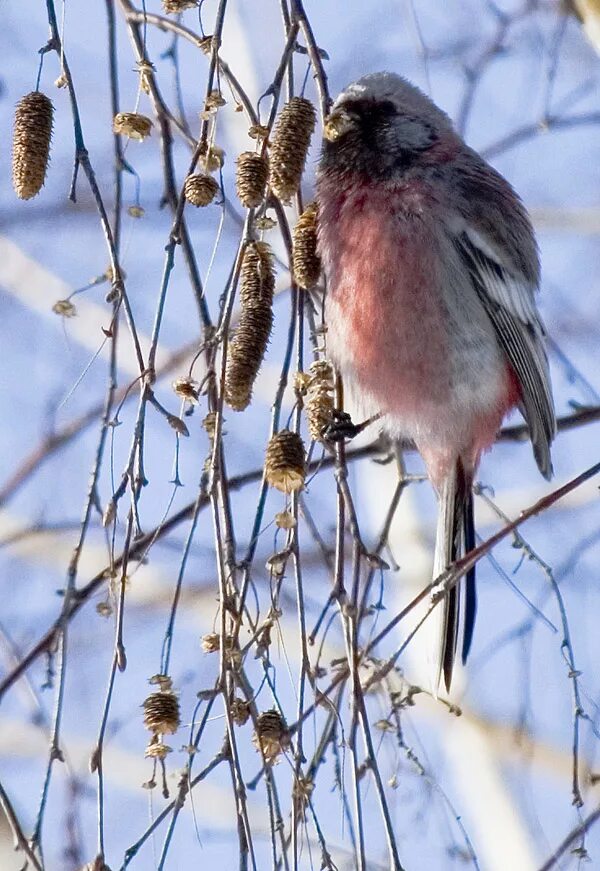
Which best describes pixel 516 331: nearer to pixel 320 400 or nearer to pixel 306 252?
→ pixel 306 252

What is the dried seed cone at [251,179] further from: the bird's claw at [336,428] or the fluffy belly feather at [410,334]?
the fluffy belly feather at [410,334]

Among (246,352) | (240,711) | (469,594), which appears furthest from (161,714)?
(469,594)

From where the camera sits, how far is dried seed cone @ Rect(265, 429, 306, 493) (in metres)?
2.21

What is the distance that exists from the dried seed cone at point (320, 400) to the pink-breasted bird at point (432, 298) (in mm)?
683

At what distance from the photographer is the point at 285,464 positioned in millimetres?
2215

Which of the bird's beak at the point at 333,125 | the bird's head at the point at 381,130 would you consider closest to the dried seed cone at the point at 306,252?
the bird's beak at the point at 333,125

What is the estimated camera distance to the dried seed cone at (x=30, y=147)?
2.39 m

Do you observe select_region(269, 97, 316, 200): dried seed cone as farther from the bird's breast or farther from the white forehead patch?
the white forehead patch

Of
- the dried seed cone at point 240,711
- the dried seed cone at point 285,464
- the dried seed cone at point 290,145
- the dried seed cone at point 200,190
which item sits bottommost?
the dried seed cone at point 240,711

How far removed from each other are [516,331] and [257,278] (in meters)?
1.30

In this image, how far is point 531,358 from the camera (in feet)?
11.8

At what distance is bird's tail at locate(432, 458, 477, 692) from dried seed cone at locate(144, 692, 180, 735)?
1.12 m

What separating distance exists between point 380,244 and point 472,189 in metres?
0.47

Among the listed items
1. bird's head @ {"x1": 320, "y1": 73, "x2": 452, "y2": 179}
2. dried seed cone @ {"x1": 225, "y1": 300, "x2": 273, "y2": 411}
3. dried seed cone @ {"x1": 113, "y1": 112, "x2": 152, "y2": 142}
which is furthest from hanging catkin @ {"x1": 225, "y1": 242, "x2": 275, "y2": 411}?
bird's head @ {"x1": 320, "y1": 73, "x2": 452, "y2": 179}
